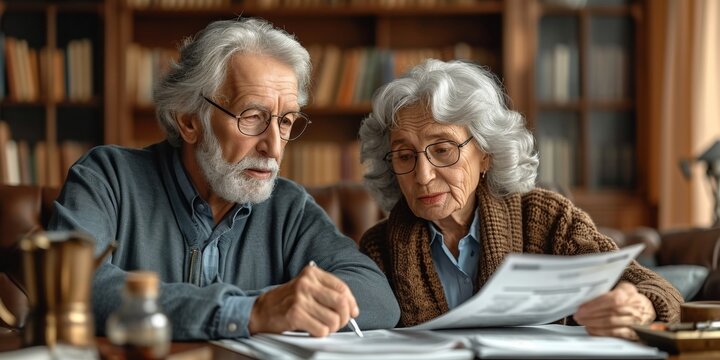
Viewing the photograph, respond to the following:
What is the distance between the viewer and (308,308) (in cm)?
155

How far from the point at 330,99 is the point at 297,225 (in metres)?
3.16

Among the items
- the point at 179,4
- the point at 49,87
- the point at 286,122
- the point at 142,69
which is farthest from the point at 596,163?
the point at 286,122

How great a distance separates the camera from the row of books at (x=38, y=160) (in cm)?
513

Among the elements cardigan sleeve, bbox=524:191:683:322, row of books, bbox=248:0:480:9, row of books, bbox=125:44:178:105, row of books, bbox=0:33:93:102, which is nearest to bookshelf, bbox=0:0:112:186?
row of books, bbox=0:33:93:102

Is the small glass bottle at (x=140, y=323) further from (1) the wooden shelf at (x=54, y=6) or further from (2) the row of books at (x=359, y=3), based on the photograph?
(1) the wooden shelf at (x=54, y=6)

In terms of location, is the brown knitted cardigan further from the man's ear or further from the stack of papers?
the man's ear

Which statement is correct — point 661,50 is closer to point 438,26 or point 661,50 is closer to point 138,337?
point 438,26

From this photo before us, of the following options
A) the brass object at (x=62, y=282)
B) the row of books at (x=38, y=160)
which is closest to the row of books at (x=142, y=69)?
the row of books at (x=38, y=160)

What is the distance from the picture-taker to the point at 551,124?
17.6 ft

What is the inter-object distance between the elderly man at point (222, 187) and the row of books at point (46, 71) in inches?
130

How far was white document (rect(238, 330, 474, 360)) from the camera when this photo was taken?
1325mm

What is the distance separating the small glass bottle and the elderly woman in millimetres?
1005

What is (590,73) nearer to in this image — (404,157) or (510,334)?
(404,157)

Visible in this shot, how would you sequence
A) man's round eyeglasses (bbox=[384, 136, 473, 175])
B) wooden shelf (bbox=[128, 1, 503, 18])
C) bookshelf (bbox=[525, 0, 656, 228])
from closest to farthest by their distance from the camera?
man's round eyeglasses (bbox=[384, 136, 473, 175]), wooden shelf (bbox=[128, 1, 503, 18]), bookshelf (bbox=[525, 0, 656, 228])
